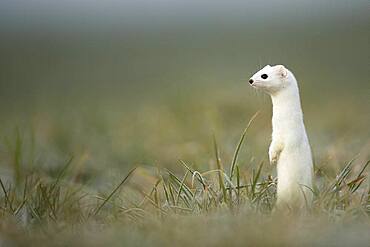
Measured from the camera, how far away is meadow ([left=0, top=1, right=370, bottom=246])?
12.2 feet

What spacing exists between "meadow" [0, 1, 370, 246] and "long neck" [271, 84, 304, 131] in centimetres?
34

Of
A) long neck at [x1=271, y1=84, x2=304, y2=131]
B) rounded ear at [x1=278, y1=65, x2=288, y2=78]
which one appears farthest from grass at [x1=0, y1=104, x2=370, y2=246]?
rounded ear at [x1=278, y1=65, x2=288, y2=78]

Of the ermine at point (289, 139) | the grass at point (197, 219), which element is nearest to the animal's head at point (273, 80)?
the ermine at point (289, 139)

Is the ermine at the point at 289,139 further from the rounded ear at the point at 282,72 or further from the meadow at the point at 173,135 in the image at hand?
the meadow at the point at 173,135

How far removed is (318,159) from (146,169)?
1.28 meters

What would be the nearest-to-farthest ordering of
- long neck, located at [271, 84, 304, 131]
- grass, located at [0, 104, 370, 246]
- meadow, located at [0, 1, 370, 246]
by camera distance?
1. grass, located at [0, 104, 370, 246]
2. meadow, located at [0, 1, 370, 246]
3. long neck, located at [271, 84, 304, 131]

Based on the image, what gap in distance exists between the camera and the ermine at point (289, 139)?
3.91m

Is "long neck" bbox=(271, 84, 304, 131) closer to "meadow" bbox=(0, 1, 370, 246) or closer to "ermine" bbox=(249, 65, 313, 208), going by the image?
"ermine" bbox=(249, 65, 313, 208)

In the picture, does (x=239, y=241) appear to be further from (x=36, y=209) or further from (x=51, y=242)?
(x=36, y=209)

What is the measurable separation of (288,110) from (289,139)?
134 mm

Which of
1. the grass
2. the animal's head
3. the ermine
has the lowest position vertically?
the grass

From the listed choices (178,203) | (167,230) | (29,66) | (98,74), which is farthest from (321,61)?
(167,230)

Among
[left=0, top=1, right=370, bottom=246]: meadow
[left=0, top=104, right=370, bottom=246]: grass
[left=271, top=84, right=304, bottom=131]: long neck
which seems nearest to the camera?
[left=0, top=104, right=370, bottom=246]: grass

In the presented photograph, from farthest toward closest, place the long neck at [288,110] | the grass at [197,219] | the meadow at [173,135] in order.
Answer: the long neck at [288,110], the meadow at [173,135], the grass at [197,219]
